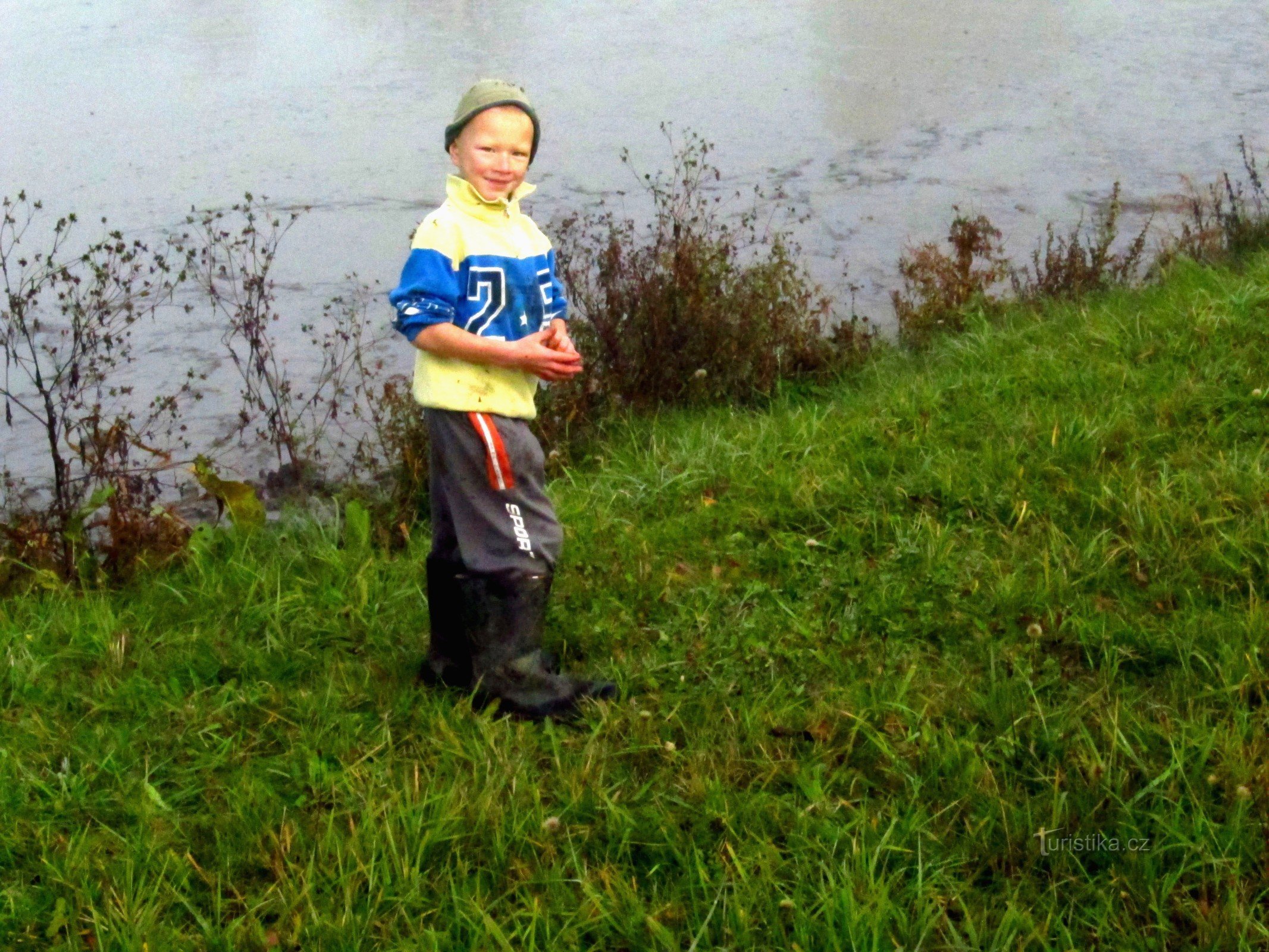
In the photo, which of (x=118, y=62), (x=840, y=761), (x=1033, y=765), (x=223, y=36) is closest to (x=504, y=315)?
(x=840, y=761)

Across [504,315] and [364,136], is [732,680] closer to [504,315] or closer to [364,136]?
[504,315]

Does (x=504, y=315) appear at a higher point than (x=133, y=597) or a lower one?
higher

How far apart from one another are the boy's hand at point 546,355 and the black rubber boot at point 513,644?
47cm

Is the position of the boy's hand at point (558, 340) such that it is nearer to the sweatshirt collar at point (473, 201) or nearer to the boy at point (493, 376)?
the boy at point (493, 376)

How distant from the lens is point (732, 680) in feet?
10.9

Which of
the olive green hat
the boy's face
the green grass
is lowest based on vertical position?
the green grass

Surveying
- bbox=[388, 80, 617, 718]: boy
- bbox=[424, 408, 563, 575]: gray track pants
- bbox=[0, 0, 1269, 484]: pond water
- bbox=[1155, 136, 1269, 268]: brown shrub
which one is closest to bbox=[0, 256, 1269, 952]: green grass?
bbox=[388, 80, 617, 718]: boy

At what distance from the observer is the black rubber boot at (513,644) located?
3.16 meters

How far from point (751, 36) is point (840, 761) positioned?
10509 millimetres

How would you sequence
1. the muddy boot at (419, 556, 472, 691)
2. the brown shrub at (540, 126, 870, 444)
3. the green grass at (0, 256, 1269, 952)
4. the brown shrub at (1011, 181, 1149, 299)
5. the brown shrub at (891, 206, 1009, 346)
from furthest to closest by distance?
the brown shrub at (1011, 181, 1149, 299)
the brown shrub at (891, 206, 1009, 346)
the brown shrub at (540, 126, 870, 444)
the muddy boot at (419, 556, 472, 691)
the green grass at (0, 256, 1269, 952)

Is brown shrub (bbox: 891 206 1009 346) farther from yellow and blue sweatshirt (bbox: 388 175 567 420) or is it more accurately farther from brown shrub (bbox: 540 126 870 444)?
yellow and blue sweatshirt (bbox: 388 175 567 420)

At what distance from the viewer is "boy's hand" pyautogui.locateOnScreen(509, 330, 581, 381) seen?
3.03 meters

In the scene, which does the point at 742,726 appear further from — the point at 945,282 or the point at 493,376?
the point at 945,282

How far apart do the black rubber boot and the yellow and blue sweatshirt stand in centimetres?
39
